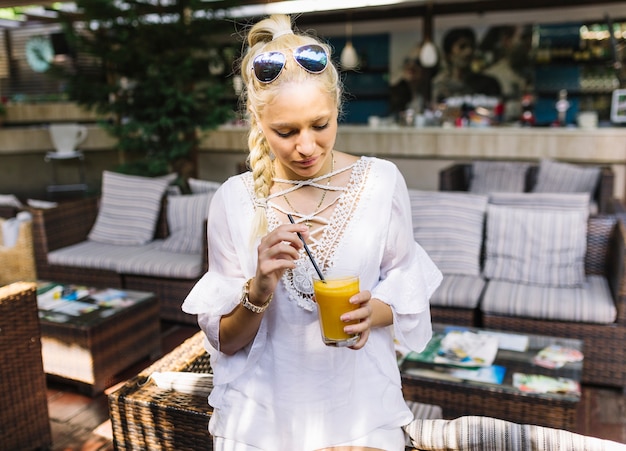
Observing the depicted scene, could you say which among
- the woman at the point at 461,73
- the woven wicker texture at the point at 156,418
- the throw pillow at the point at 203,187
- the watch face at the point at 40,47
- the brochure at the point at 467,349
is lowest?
the brochure at the point at 467,349

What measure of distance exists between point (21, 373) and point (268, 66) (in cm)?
177

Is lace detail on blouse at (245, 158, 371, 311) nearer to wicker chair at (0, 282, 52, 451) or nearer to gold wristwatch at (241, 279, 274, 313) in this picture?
gold wristwatch at (241, 279, 274, 313)

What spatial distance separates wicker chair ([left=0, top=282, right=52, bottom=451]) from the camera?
2166 millimetres

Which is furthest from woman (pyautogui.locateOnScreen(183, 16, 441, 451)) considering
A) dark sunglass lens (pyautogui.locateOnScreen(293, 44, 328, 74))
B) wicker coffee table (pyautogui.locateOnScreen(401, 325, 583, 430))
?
wicker coffee table (pyautogui.locateOnScreen(401, 325, 583, 430))

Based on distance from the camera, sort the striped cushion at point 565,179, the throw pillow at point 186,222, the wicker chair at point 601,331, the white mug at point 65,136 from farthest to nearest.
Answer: the white mug at point 65,136
the striped cushion at point 565,179
the throw pillow at point 186,222
the wicker chair at point 601,331

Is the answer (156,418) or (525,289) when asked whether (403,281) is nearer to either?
(156,418)

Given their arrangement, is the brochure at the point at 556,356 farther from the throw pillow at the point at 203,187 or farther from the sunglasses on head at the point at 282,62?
the throw pillow at the point at 203,187

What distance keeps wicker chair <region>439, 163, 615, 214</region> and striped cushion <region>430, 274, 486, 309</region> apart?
1837 millimetres

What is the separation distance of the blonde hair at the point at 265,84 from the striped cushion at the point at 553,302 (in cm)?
217

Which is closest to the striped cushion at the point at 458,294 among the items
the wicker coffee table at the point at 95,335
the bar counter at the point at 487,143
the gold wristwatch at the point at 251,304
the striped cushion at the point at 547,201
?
the striped cushion at the point at 547,201

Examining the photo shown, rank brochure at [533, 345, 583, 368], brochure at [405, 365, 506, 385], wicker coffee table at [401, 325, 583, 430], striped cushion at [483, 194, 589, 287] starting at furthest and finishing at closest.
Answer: striped cushion at [483, 194, 589, 287] → brochure at [533, 345, 583, 368] → brochure at [405, 365, 506, 385] → wicker coffee table at [401, 325, 583, 430]

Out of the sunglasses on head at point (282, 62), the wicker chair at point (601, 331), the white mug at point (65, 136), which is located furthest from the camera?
the white mug at point (65, 136)

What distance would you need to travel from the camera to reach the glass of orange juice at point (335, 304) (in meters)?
1.09

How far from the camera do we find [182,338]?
371cm
